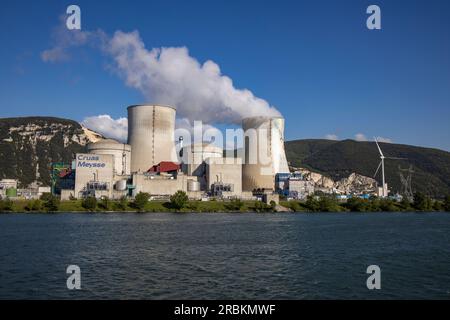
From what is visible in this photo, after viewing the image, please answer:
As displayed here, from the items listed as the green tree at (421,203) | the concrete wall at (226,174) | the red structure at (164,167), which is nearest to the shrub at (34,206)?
the red structure at (164,167)

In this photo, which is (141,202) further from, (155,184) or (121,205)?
(155,184)

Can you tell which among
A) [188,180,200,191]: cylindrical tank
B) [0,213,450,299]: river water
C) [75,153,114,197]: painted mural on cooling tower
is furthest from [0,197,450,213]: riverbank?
Result: [0,213,450,299]: river water

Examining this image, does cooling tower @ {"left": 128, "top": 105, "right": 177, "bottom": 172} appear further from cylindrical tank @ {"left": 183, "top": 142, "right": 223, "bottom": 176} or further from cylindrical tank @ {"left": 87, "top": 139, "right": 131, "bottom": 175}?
cylindrical tank @ {"left": 183, "top": 142, "right": 223, "bottom": 176}

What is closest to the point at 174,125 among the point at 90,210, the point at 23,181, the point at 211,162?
the point at 211,162

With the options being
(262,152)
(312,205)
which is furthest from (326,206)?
(262,152)
